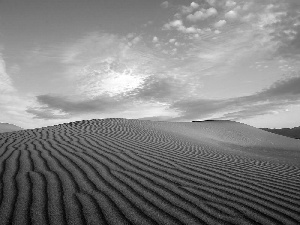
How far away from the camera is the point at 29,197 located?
296cm

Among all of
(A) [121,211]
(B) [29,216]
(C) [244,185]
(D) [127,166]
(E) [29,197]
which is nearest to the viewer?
(B) [29,216]

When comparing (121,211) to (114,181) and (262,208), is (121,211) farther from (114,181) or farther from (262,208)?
(262,208)

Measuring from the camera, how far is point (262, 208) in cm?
309

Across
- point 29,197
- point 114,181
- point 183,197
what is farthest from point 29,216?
point 183,197

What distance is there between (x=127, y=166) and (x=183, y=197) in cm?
168

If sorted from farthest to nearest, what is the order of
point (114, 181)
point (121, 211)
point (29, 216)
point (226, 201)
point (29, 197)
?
point (114, 181) → point (226, 201) → point (29, 197) → point (121, 211) → point (29, 216)

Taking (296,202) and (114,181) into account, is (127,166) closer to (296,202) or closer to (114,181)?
(114,181)

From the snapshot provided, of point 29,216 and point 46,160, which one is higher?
point 46,160

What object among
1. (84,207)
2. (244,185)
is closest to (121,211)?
(84,207)

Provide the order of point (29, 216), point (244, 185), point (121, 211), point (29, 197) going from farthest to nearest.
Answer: point (244, 185), point (29, 197), point (121, 211), point (29, 216)

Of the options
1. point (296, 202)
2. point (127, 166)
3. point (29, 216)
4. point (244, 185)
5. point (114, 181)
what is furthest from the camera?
point (127, 166)

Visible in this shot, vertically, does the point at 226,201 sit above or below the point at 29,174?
below

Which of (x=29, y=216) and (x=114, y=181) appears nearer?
(x=29, y=216)

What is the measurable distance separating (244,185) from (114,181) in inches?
92.4
